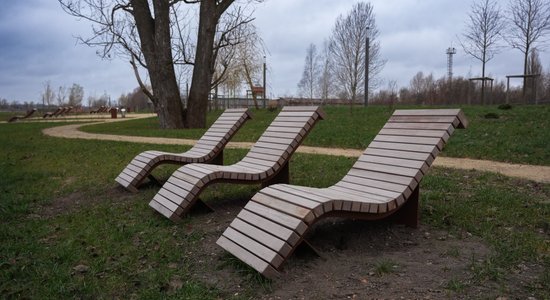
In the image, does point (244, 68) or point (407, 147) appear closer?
point (407, 147)

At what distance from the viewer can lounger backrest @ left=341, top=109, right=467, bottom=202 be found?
172 inches

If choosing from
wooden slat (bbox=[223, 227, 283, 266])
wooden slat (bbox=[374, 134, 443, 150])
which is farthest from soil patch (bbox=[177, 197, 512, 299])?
wooden slat (bbox=[374, 134, 443, 150])

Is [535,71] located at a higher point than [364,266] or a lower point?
higher

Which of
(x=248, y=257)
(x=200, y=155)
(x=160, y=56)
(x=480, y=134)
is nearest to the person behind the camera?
(x=248, y=257)

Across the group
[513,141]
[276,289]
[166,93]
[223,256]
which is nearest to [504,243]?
[276,289]

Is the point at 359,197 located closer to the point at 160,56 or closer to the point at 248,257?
the point at 248,257

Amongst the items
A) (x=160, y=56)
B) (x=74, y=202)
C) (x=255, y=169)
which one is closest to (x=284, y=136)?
(x=255, y=169)

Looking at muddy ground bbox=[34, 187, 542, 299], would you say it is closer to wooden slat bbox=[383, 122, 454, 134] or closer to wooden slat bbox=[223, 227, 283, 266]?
wooden slat bbox=[223, 227, 283, 266]

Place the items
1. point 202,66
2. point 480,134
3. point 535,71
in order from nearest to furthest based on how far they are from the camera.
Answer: point 480,134, point 202,66, point 535,71

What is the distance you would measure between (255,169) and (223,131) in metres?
1.75

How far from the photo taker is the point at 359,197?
4137mm

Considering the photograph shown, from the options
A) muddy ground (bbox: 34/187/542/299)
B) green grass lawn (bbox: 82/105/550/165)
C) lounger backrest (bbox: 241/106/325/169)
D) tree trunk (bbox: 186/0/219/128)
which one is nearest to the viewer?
muddy ground (bbox: 34/187/542/299)

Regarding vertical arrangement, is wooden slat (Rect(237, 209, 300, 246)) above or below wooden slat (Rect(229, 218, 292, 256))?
above

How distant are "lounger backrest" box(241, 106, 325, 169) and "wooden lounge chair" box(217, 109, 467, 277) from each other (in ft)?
3.39
